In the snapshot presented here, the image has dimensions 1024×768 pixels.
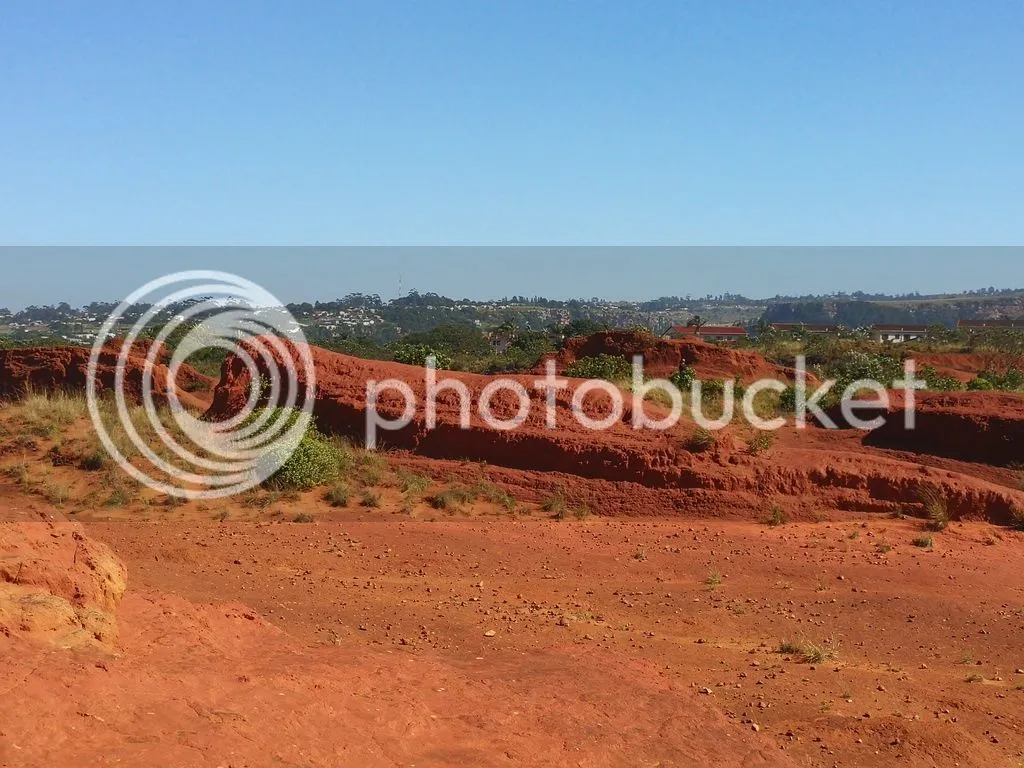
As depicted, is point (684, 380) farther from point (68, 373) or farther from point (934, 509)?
point (68, 373)

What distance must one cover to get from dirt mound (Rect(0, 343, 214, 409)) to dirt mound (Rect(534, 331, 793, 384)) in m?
11.0

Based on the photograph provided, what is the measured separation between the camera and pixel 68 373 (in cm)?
2027

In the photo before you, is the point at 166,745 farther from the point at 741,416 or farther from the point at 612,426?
the point at 741,416

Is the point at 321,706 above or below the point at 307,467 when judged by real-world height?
below

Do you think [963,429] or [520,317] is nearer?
[963,429]

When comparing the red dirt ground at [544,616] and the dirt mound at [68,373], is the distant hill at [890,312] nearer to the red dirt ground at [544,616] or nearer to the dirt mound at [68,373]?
the dirt mound at [68,373]

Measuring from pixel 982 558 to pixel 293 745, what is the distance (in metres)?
8.60

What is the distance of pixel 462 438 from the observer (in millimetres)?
13617

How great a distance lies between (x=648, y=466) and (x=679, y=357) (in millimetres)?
17045

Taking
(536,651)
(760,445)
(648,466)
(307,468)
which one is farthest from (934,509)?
(307,468)

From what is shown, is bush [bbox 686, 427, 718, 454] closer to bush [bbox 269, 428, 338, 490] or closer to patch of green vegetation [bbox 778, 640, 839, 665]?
bush [bbox 269, 428, 338, 490]

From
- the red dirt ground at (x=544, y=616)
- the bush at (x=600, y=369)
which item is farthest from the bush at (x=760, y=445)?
the bush at (x=600, y=369)

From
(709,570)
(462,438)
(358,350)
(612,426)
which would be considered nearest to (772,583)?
(709,570)

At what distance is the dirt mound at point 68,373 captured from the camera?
1930 cm
